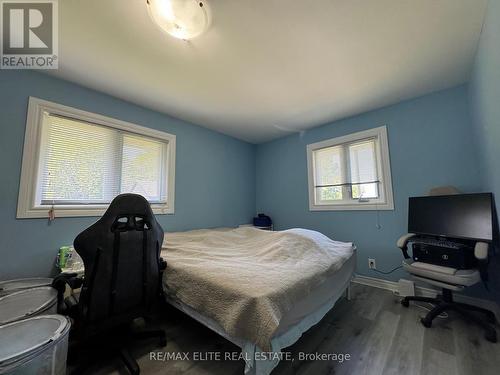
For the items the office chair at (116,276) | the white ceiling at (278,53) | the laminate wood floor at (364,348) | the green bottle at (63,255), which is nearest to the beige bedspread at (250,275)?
the office chair at (116,276)

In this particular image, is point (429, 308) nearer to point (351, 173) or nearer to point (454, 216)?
point (454, 216)

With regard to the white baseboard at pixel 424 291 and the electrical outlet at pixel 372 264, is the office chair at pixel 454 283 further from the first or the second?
the electrical outlet at pixel 372 264

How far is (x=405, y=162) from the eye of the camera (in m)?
2.63

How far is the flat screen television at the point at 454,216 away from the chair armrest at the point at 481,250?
0.09 meters

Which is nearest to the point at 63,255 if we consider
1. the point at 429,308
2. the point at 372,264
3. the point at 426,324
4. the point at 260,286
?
the point at 260,286

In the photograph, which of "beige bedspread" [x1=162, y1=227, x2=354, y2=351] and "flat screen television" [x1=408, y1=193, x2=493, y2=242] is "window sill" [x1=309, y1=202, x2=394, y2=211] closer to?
"flat screen television" [x1=408, y1=193, x2=493, y2=242]

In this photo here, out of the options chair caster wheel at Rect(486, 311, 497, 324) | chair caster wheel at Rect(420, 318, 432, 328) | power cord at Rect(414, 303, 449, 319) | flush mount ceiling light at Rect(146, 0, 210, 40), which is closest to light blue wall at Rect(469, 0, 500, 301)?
chair caster wheel at Rect(486, 311, 497, 324)

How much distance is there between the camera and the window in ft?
9.21

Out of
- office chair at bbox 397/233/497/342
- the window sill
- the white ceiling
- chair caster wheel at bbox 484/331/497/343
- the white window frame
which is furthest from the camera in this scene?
the window sill

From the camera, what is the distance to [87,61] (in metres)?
1.94

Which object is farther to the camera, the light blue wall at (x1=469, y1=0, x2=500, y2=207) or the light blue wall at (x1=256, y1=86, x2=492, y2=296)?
the light blue wall at (x1=256, y1=86, x2=492, y2=296)

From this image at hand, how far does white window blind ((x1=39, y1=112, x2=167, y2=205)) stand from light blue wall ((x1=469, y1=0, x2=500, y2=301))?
344 centimetres

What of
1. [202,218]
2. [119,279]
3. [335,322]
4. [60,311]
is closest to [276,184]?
[202,218]

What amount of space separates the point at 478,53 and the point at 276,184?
9.57 ft
